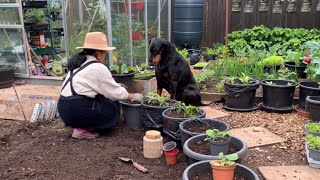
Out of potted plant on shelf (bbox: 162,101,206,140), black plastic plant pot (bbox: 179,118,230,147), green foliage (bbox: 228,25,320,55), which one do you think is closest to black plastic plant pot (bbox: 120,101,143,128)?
potted plant on shelf (bbox: 162,101,206,140)

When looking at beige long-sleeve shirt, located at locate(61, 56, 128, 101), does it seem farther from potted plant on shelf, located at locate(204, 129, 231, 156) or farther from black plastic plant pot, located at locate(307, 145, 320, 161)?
black plastic plant pot, located at locate(307, 145, 320, 161)

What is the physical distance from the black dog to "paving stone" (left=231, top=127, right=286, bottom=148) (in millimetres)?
998

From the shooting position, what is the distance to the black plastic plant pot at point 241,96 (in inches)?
201

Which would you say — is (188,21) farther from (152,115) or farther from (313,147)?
(313,147)

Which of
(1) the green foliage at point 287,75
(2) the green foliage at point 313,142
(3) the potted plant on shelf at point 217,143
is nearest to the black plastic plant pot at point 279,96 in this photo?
(1) the green foliage at point 287,75

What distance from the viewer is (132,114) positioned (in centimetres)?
459

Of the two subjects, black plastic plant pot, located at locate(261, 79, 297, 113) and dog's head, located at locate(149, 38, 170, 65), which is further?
black plastic plant pot, located at locate(261, 79, 297, 113)

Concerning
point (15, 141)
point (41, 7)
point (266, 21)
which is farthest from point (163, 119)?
point (266, 21)

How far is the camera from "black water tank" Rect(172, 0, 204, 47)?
9.92m

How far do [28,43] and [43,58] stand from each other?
584mm

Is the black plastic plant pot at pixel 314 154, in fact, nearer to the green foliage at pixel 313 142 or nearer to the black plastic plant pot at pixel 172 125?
the green foliage at pixel 313 142

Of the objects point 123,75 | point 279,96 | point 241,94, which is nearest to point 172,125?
point 241,94

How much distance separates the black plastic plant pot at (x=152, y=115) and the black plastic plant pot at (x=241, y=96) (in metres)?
1.41

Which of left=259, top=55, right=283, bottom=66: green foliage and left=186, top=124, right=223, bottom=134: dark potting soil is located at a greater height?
left=259, top=55, right=283, bottom=66: green foliage
